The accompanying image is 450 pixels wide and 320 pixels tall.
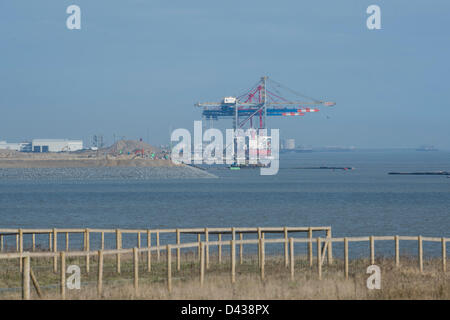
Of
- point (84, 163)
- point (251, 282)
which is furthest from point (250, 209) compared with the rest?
point (84, 163)

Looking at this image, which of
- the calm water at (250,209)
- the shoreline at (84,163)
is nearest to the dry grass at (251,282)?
the calm water at (250,209)

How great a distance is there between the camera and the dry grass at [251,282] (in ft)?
45.4

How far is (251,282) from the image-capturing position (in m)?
15.5

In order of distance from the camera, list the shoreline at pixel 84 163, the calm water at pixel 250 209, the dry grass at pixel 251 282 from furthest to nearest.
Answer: the shoreline at pixel 84 163 → the calm water at pixel 250 209 → the dry grass at pixel 251 282

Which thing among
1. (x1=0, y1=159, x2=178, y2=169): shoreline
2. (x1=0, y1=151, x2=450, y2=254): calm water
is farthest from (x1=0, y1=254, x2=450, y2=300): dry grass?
(x1=0, y1=159, x2=178, y2=169): shoreline

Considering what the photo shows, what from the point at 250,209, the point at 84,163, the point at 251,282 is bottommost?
the point at 250,209

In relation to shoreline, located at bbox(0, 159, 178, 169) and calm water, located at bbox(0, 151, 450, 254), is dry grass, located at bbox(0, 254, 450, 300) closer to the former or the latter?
calm water, located at bbox(0, 151, 450, 254)

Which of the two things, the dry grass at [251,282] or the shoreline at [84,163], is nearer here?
the dry grass at [251,282]

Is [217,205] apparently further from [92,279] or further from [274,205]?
[92,279]

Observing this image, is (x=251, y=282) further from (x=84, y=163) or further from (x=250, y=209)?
(x=84, y=163)

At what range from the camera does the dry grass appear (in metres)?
13.8

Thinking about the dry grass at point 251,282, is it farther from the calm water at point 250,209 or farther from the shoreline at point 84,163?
the shoreline at point 84,163
